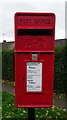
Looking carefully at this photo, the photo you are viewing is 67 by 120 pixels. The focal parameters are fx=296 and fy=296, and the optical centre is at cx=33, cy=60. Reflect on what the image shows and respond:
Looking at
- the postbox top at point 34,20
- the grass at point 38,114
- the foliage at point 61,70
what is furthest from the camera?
the foliage at point 61,70

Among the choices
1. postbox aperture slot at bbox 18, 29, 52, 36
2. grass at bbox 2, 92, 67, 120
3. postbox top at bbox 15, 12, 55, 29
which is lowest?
grass at bbox 2, 92, 67, 120

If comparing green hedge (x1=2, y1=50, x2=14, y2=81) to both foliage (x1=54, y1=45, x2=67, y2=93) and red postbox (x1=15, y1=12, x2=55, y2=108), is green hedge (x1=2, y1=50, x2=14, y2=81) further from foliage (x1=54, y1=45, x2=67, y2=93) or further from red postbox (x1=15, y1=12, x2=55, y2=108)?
red postbox (x1=15, y1=12, x2=55, y2=108)

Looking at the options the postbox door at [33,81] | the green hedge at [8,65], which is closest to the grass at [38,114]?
the postbox door at [33,81]

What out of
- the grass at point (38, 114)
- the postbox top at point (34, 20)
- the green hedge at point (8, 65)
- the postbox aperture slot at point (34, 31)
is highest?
the postbox top at point (34, 20)

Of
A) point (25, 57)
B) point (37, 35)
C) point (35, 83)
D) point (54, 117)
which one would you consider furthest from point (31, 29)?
point (54, 117)

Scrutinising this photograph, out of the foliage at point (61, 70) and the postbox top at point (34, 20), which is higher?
the postbox top at point (34, 20)

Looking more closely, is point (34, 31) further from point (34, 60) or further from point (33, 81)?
point (33, 81)

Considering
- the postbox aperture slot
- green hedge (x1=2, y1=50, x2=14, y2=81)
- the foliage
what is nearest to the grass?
the postbox aperture slot

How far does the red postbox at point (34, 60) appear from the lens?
4324 millimetres

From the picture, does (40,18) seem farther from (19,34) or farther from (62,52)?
(62,52)

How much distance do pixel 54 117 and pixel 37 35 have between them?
93.9 inches

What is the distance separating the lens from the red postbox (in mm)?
4324

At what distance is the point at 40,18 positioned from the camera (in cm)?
427

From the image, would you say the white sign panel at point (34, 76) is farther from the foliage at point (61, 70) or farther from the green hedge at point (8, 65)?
the green hedge at point (8, 65)
